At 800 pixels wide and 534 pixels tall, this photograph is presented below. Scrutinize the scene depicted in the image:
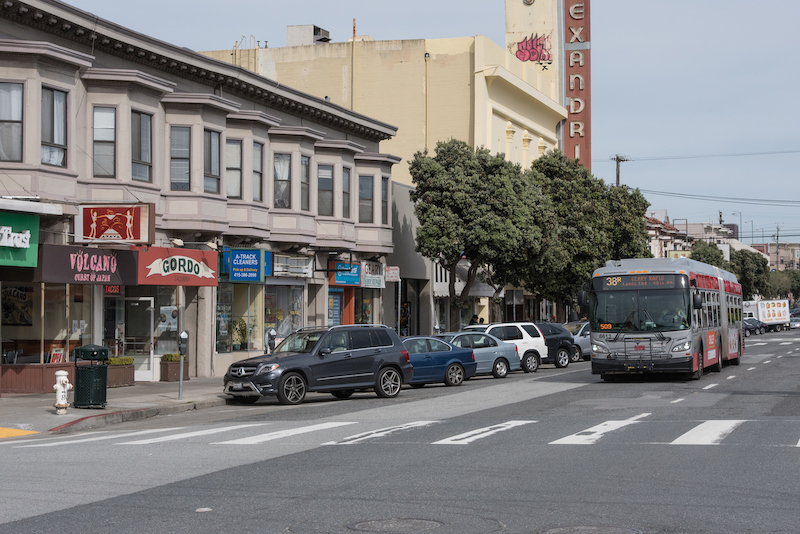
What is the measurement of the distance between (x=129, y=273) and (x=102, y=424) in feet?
21.7

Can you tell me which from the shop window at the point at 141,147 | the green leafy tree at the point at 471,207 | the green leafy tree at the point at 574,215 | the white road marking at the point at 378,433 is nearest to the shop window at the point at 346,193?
the green leafy tree at the point at 471,207

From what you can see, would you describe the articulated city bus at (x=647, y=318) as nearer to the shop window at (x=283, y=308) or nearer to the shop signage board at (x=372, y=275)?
the shop window at (x=283, y=308)

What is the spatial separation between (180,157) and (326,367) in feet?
29.9

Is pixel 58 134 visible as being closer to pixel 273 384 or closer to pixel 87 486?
pixel 273 384

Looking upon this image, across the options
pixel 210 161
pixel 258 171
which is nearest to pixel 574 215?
pixel 258 171

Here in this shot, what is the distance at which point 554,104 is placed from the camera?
5900cm

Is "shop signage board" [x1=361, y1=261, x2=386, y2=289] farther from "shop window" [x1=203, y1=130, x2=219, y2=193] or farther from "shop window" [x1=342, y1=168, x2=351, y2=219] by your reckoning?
"shop window" [x1=203, y1=130, x2=219, y2=193]

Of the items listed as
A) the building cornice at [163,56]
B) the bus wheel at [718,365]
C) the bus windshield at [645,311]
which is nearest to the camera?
the building cornice at [163,56]

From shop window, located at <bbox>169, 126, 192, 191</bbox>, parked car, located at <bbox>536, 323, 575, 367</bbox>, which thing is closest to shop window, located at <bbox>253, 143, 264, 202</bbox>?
shop window, located at <bbox>169, 126, 192, 191</bbox>

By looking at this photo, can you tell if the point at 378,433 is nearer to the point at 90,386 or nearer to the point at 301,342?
Result: the point at 301,342

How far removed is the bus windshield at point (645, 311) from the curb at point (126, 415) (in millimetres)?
9820

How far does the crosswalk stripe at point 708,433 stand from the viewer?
12695mm

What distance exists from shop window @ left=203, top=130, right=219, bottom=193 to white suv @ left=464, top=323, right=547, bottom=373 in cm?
1027

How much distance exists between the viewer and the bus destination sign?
23.6 metres
